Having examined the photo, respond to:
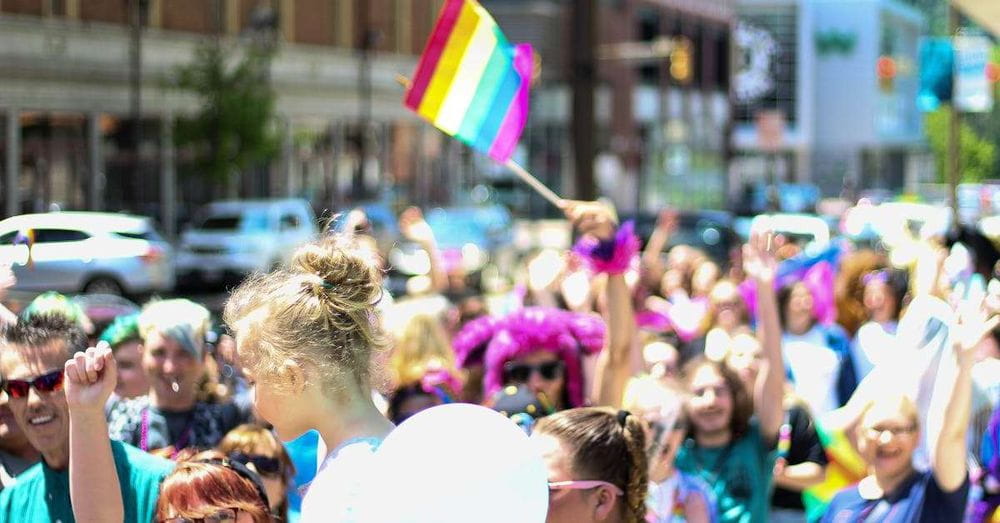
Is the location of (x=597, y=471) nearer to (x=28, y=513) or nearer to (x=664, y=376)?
(x=28, y=513)

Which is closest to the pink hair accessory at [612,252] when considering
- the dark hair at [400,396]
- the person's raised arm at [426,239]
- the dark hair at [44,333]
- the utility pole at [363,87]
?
the dark hair at [400,396]

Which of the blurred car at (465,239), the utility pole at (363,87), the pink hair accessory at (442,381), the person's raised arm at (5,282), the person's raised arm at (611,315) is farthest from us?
the utility pole at (363,87)

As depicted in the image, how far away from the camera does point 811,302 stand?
7.58m

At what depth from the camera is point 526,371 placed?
5.73 metres

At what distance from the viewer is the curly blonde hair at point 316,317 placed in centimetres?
285

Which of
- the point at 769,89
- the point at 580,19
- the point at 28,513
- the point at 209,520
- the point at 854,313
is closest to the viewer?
the point at 209,520

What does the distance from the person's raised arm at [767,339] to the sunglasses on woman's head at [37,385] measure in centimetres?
256

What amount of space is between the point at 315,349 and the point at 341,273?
18cm

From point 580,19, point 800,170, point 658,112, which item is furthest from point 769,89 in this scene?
point 580,19

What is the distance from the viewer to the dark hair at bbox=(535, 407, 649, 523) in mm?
3537

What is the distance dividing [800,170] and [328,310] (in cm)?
8060

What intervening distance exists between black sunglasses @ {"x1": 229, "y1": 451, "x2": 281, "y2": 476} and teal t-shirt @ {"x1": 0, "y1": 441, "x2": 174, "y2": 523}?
0.77 meters

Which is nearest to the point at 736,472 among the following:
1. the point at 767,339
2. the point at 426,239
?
the point at 767,339

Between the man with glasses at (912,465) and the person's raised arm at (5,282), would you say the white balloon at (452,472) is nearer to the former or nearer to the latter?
the person's raised arm at (5,282)
